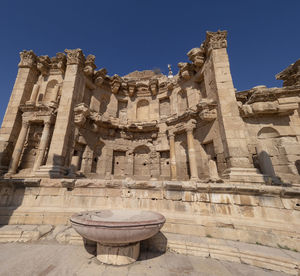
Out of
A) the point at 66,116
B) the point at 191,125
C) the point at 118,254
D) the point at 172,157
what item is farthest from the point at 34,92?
the point at 118,254

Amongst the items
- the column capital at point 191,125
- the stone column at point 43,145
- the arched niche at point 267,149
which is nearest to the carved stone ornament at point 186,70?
the column capital at point 191,125

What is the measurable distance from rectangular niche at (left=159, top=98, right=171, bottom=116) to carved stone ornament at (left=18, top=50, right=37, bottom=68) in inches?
407

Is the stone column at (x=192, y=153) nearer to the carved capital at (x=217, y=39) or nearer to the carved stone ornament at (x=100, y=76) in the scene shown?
the carved capital at (x=217, y=39)

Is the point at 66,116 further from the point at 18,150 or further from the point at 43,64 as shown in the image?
the point at 43,64

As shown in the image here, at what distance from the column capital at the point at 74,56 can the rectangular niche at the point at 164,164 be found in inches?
354

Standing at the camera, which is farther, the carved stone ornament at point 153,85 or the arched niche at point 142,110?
the arched niche at point 142,110

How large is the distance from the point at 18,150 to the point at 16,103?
3.35 m

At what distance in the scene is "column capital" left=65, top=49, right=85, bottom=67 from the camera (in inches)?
375

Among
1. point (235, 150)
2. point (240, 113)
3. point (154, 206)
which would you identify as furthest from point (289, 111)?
point (154, 206)

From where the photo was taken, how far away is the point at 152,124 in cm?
1079

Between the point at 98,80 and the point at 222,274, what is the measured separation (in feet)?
39.9

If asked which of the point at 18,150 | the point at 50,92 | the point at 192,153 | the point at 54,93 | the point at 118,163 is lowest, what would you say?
the point at 118,163

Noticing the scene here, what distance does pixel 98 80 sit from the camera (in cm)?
1081

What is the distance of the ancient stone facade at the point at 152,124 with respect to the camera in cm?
644
